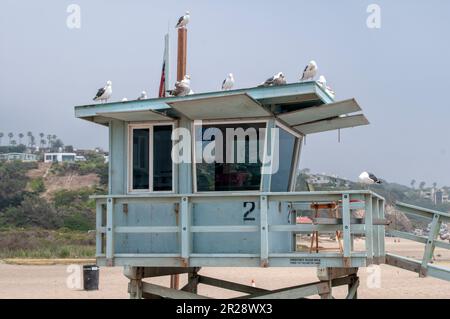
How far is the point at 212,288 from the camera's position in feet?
96.2

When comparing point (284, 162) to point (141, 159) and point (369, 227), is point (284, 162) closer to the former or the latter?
point (141, 159)

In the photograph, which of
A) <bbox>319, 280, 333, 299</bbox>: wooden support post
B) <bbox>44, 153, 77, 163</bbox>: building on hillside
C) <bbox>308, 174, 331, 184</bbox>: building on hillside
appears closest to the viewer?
<bbox>319, 280, 333, 299</bbox>: wooden support post

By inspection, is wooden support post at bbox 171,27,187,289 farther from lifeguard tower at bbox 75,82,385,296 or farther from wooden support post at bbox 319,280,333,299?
wooden support post at bbox 319,280,333,299

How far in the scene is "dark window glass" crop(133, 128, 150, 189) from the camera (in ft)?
40.7

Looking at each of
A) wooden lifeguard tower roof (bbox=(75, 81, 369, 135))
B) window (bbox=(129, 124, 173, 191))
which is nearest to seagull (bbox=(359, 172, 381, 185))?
wooden lifeguard tower roof (bbox=(75, 81, 369, 135))

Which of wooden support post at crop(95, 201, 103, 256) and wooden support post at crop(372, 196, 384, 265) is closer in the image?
wooden support post at crop(372, 196, 384, 265)

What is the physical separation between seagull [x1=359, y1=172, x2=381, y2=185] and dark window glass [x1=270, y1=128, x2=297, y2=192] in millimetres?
1246

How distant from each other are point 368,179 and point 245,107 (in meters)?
2.53

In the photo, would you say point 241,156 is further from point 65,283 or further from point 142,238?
point 65,283

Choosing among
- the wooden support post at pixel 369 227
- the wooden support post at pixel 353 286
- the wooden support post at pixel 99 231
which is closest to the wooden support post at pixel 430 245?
the wooden support post at pixel 369 227

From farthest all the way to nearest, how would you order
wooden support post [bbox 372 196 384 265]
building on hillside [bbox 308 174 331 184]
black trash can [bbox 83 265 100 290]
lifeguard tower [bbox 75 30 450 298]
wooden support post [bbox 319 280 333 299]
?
1. black trash can [bbox 83 265 100 290]
2. building on hillside [bbox 308 174 331 184]
3. wooden support post [bbox 372 196 384 265]
4. wooden support post [bbox 319 280 333 299]
5. lifeguard tower [bbox 75 30 450 298]

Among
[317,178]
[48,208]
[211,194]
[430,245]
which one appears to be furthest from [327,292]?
[48,208]

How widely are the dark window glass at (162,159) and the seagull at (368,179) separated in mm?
3154

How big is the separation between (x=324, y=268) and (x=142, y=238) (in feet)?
9.81
